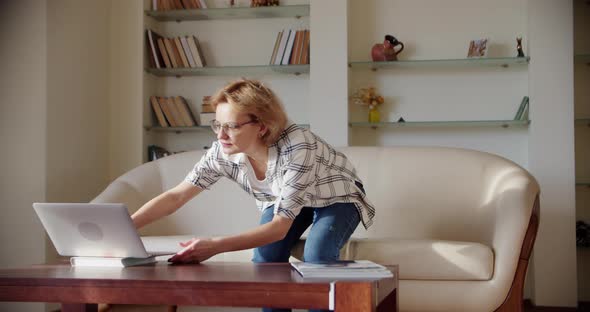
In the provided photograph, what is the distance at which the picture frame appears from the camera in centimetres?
450

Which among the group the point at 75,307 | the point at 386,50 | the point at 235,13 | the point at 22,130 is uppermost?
the point at 235,13

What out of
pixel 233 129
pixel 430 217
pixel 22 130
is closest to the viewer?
pixel 233 129

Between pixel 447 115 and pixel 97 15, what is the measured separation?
2360mm

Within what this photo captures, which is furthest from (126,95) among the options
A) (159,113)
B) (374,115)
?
(374,115)

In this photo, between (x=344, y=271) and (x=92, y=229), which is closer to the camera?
(x=344, y=271)

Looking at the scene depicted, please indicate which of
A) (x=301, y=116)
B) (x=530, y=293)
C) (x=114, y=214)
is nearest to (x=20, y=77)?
(x=301, y=116)

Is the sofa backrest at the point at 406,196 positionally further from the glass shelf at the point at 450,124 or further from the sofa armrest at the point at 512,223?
the glass shelf at the point at 450,124

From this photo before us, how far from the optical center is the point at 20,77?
156 inches

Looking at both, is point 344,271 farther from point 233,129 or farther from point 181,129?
point 181,129

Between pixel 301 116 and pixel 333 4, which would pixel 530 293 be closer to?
pixel 301 116

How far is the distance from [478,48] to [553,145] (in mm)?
764

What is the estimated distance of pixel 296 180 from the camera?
223 cm

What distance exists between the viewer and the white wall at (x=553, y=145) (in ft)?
13.8

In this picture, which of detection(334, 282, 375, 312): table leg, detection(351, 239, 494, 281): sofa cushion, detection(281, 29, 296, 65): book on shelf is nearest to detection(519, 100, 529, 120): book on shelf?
detection(281, 29, 296, 65): book on shelf
